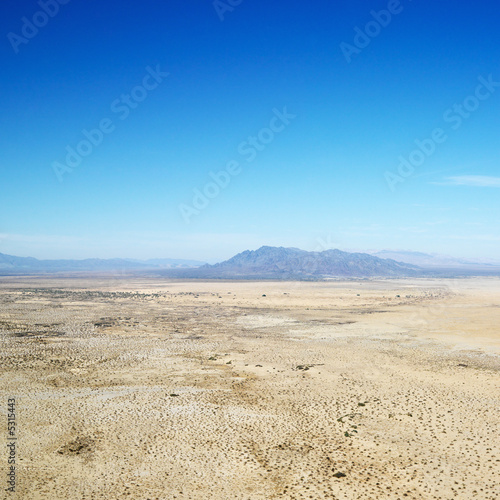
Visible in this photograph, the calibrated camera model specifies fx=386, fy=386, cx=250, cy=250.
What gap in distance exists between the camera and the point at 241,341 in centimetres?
3109

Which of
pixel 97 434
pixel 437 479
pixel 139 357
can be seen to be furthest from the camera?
pixel 139 357

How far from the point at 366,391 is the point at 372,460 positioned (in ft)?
22.2

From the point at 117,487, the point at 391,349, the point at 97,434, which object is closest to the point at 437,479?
the point at 117,487

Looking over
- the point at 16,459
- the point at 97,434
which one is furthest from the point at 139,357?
the point at 16,459

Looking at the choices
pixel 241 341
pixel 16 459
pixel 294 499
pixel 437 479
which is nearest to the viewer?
pixel 294 499

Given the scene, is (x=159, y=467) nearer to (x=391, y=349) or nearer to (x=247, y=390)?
(x=247, y=390)

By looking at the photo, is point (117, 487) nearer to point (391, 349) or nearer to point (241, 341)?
point (241, 341)

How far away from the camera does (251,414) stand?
16.4m

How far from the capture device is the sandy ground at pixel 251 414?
11.5 m

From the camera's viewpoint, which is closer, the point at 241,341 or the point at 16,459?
the point at 16,459

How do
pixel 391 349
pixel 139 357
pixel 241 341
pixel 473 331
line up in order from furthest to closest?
pixel 473 331 < pixel 241 341 < pixel 391 349 < pixel 139 357

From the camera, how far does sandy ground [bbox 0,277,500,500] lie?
11508mm

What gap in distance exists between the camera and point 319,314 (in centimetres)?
4744

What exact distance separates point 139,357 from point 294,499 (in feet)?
55.6
